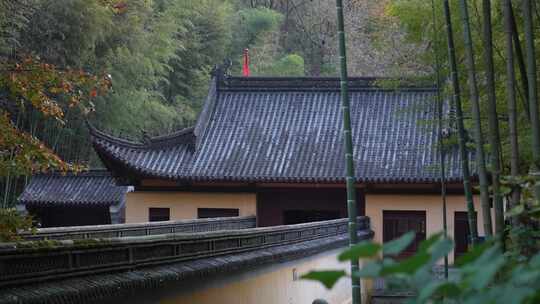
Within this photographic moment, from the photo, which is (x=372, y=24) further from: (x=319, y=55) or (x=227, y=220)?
(x=227, y=220)

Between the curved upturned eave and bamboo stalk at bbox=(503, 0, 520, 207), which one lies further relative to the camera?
the curved upturned eave

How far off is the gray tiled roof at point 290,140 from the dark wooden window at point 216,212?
82 centimetres

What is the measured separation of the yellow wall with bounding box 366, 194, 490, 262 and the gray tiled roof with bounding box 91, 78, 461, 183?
1.66 ft

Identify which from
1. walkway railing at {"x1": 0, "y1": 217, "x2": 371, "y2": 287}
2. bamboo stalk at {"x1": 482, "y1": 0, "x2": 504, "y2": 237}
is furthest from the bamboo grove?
walkway railing at {"x1": 0, "y1": 217, "x2": 371, "y2": 287}

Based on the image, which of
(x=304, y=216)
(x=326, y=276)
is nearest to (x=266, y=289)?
(x=304, y=216)

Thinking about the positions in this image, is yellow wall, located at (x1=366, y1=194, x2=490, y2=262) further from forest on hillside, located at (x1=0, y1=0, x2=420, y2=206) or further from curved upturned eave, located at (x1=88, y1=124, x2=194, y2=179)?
curved upturned eave, located at (x1=88, y1=124, x2=194, y2=179)

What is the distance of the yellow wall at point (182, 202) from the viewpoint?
53.7ft

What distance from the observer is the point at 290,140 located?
55.4 ft

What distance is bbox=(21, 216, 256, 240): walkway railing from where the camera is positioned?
8727 millimetres

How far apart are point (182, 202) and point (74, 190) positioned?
244 centimetres

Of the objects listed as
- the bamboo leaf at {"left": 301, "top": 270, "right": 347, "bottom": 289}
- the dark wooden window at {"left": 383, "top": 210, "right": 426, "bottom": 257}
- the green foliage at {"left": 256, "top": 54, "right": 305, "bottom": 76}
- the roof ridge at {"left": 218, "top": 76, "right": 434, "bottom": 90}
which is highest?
the green foliage at {"left": 256, "top": 54, "right": 305, "bottom": 76}

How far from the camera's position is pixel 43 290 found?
5.06 meters

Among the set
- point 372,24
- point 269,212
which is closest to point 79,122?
point 269,212

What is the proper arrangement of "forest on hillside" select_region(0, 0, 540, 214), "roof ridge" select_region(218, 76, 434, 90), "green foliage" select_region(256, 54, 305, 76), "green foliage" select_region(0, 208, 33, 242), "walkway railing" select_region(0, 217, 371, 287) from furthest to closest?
"green foliage" select_region(256, 54, 305, 76) < "roof ridge" select_region(218, 76, 434, 90) < "forest on hillside" select_region(0, 0, 540, 214) < "green foliage" select_region(0, 208, 33, 242) < "walkway railing" select_region(0, 217, 371, 287)
